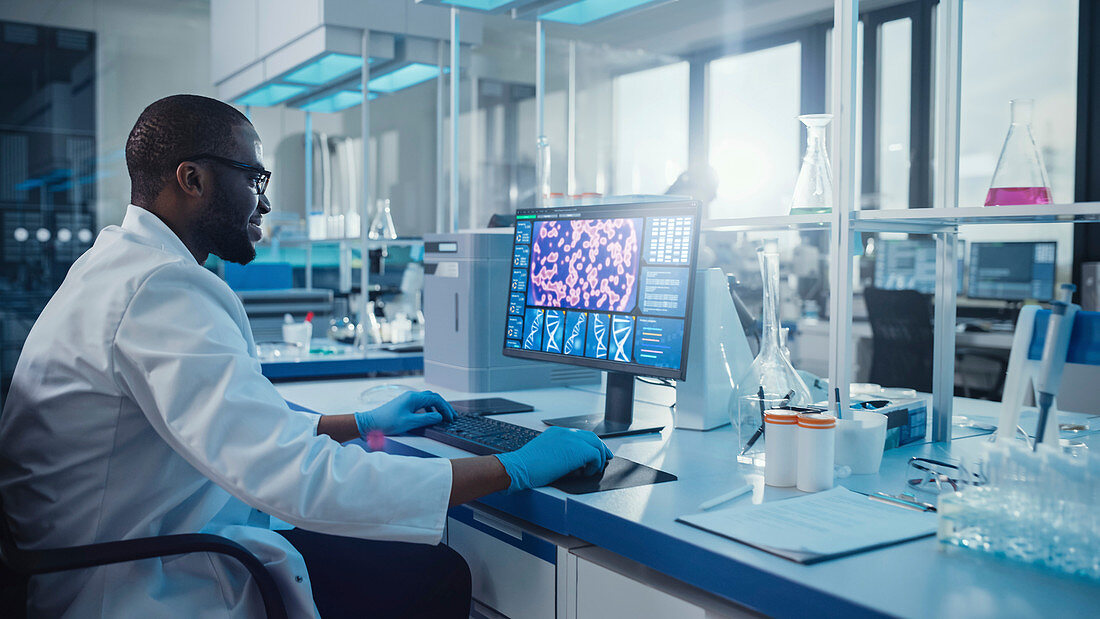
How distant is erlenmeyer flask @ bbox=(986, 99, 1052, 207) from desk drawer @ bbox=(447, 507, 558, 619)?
872 mm

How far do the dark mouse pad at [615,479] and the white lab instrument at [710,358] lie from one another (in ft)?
1.08

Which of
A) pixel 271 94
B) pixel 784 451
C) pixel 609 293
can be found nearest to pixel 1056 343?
pixel 784 451

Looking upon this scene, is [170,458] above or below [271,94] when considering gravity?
below

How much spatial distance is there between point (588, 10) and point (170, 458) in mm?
1591

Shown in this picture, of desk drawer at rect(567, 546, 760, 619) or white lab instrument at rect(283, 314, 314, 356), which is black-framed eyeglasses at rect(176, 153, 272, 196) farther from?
white lab instrument at rect(283, 314, 314, 356)

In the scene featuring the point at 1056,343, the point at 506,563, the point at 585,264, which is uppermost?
the point at 585,264

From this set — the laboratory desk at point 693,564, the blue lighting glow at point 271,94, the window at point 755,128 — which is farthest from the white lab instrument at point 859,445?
the window at point 755,128

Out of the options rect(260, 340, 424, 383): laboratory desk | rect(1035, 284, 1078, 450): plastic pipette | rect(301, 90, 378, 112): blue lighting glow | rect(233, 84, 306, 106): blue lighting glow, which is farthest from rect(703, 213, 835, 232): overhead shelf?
rect(233, 84, 306, 106): blue lighting glow

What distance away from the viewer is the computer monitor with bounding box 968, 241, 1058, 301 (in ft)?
14.8

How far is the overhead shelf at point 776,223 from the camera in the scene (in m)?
1.46

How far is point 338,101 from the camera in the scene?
436cm

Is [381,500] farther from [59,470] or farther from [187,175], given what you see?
[187,175]

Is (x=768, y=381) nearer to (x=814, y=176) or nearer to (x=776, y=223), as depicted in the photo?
(x=776, y=223)

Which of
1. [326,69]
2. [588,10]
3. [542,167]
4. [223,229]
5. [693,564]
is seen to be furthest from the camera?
[326,69]
